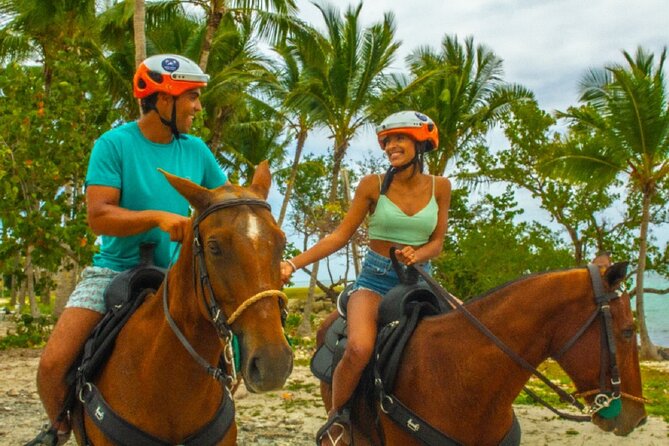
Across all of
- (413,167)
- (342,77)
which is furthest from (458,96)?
(413,167)

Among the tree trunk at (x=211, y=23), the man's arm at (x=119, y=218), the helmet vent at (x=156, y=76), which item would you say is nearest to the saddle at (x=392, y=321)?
the man's arm at (x=119, y=218)

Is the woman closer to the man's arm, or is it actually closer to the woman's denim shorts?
the woman's denim shorts

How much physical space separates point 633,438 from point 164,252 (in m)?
6.71

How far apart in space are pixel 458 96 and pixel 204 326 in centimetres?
2684

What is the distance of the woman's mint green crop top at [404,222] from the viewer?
177 inches

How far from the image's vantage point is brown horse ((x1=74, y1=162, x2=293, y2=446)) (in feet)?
8.07

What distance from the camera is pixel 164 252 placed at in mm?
3863

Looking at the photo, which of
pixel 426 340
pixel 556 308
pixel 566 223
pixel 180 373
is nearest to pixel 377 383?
pixel 426 340

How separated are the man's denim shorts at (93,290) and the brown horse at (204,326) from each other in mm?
285

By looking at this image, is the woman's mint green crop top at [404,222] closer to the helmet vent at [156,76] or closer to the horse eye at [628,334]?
the horse eye at [628,334]

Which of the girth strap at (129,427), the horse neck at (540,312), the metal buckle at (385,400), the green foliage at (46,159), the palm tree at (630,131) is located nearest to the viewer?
the girth strap at (129,427)

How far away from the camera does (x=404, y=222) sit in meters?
4.50

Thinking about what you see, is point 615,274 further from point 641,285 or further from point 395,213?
point 641,285

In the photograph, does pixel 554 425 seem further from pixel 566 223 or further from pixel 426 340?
pixel 566 223
